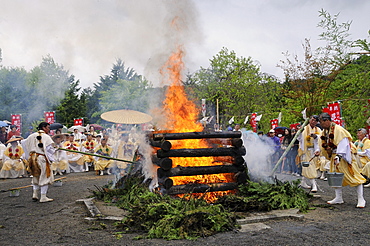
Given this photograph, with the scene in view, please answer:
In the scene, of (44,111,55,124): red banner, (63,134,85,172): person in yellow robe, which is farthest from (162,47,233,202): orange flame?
(44,111,55,124): red banner

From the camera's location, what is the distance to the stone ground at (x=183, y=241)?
5078 mm

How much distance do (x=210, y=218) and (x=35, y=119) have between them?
30.0 m

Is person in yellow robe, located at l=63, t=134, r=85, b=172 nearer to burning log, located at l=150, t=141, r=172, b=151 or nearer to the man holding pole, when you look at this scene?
the man holding pole

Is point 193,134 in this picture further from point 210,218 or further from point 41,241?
point 41,241

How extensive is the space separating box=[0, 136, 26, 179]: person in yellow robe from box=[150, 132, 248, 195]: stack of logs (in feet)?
36.1

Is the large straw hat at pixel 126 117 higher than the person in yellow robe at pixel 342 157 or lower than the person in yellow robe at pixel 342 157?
higher

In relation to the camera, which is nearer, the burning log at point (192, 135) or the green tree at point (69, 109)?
the burning log at point (192, 135)

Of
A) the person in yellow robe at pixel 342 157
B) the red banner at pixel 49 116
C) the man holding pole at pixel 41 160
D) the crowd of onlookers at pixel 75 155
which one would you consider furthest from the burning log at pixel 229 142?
the red banner at pixel 49 116

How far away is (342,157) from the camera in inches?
301

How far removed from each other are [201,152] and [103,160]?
1041 cm

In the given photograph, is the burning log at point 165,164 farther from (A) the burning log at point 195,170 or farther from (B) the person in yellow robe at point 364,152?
(B) the person in yellow robe at point 364,152

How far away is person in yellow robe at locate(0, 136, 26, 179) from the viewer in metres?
16.3

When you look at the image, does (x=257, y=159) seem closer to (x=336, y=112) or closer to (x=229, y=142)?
(x=229, y=142)

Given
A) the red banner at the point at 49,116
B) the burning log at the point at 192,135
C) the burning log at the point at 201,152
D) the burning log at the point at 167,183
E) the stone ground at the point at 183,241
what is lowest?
the stone ground at the point at 183,241
